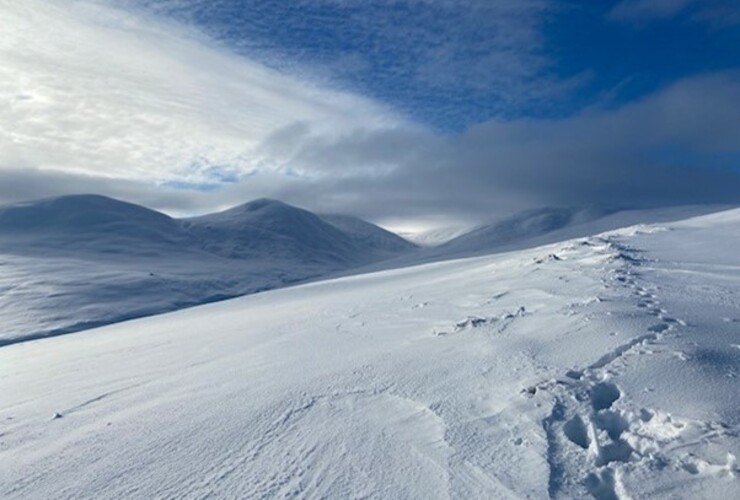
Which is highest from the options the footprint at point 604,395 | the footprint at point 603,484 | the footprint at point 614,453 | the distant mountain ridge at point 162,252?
the distant mountain ridge at point 162,252

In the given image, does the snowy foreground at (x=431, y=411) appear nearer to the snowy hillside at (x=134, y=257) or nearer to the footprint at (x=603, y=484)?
the footprint at (x=603, y=484)

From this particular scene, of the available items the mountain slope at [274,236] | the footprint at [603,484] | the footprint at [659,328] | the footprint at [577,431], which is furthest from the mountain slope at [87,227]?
the footprint at [603,484]

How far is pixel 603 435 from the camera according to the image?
3.63 metres

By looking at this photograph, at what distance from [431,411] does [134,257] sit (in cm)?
6000

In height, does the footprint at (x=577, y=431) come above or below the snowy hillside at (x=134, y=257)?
below

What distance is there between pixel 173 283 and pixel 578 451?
35892mm

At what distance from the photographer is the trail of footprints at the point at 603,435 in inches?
123

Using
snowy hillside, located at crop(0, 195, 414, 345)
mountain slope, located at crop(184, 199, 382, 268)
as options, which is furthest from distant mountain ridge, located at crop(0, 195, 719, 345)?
mountain slope, located at crop(184, 199, 382, 268)

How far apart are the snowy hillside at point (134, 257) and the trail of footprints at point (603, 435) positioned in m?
22.4

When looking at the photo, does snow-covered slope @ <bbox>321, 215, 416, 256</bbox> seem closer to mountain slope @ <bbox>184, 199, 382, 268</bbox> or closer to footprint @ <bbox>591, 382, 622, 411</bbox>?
mountain slope @ <bbox>184, 199, 382, 268</bbox>

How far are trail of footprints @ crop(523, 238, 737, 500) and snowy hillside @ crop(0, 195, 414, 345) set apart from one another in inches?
883

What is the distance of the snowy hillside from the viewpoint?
90.5ft

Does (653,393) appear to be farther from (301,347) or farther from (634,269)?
(634,269)

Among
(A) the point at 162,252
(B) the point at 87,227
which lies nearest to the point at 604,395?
(A) the point at 162,252
